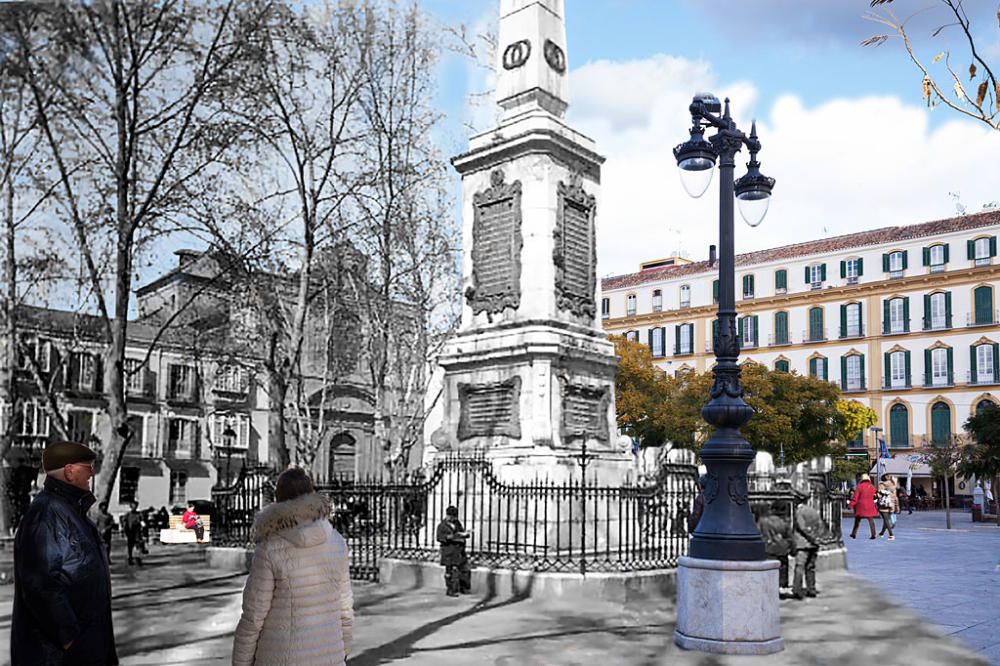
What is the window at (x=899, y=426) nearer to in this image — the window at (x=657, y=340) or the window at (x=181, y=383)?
the window at (x=657, y=340)

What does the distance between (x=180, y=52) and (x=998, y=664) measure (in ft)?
46.5

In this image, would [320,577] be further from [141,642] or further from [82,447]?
[141,642]

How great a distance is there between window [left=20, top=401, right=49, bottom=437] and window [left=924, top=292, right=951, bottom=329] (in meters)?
46.6

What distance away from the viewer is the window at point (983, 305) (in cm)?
5409

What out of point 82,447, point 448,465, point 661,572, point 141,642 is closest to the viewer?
point 82,447

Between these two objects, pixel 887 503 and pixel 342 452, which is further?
pixel 342 452

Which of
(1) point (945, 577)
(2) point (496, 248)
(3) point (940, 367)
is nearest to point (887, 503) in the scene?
(1) point (945, 577)

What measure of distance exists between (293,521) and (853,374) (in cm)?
5959

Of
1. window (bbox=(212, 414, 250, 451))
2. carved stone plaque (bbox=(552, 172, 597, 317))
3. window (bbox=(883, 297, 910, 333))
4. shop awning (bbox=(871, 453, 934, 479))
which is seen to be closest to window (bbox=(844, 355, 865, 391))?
window (bbox=(883, 297, 910, 333))

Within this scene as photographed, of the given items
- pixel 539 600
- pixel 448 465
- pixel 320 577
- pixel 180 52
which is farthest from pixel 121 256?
pixel 320 577

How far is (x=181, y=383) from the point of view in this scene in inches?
1932

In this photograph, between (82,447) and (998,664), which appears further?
(998,664)

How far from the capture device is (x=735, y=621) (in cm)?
839

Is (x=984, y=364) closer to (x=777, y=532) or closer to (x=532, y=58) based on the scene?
(x=532, y=58)
